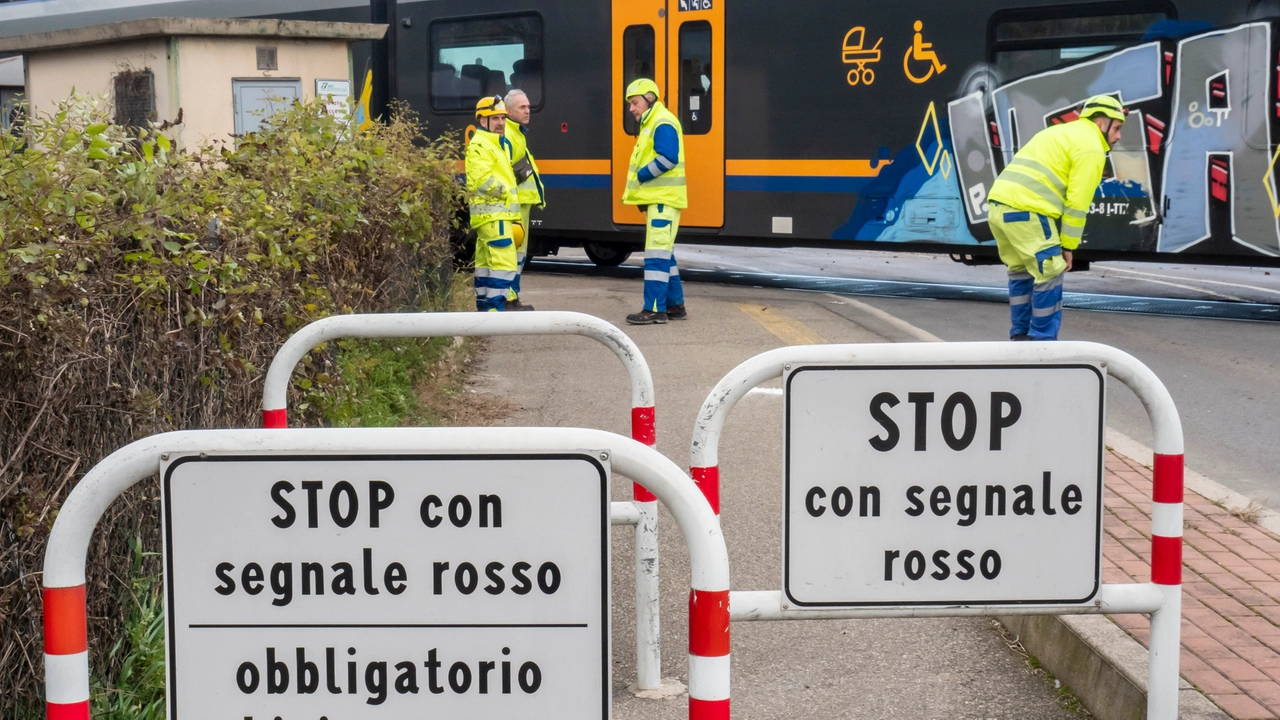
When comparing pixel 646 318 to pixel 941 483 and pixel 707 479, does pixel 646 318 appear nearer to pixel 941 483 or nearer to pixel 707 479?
pixel 707 479

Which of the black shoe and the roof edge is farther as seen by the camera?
the black shoe

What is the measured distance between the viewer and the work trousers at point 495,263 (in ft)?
35.0

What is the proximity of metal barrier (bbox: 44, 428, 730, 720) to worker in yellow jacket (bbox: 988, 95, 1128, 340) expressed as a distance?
694 cm

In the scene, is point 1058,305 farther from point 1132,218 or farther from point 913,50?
point 913,50

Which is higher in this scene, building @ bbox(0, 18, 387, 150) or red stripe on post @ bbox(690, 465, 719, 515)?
building @ bbox(0, 18, 387, 150)

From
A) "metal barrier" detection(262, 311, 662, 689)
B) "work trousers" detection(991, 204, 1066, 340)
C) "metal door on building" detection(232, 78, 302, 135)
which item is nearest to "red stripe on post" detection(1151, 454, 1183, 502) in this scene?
"metal barrier" detection(262, 311, 662, 689)

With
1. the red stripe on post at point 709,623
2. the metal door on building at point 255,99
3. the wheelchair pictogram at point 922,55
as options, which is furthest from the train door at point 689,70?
the red stripe on post at point 709,623

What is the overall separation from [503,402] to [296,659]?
6271 mm

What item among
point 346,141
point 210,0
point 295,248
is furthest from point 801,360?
point 210,0

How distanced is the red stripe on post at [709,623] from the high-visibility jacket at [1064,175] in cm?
695

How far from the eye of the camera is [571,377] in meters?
9.49

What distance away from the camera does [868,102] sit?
13.5m

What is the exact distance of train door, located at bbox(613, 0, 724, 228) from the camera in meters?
14.3

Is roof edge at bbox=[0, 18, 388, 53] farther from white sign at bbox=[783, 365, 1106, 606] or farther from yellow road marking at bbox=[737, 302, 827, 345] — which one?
white sign at bbox=[783, 365, 1106, 606]
